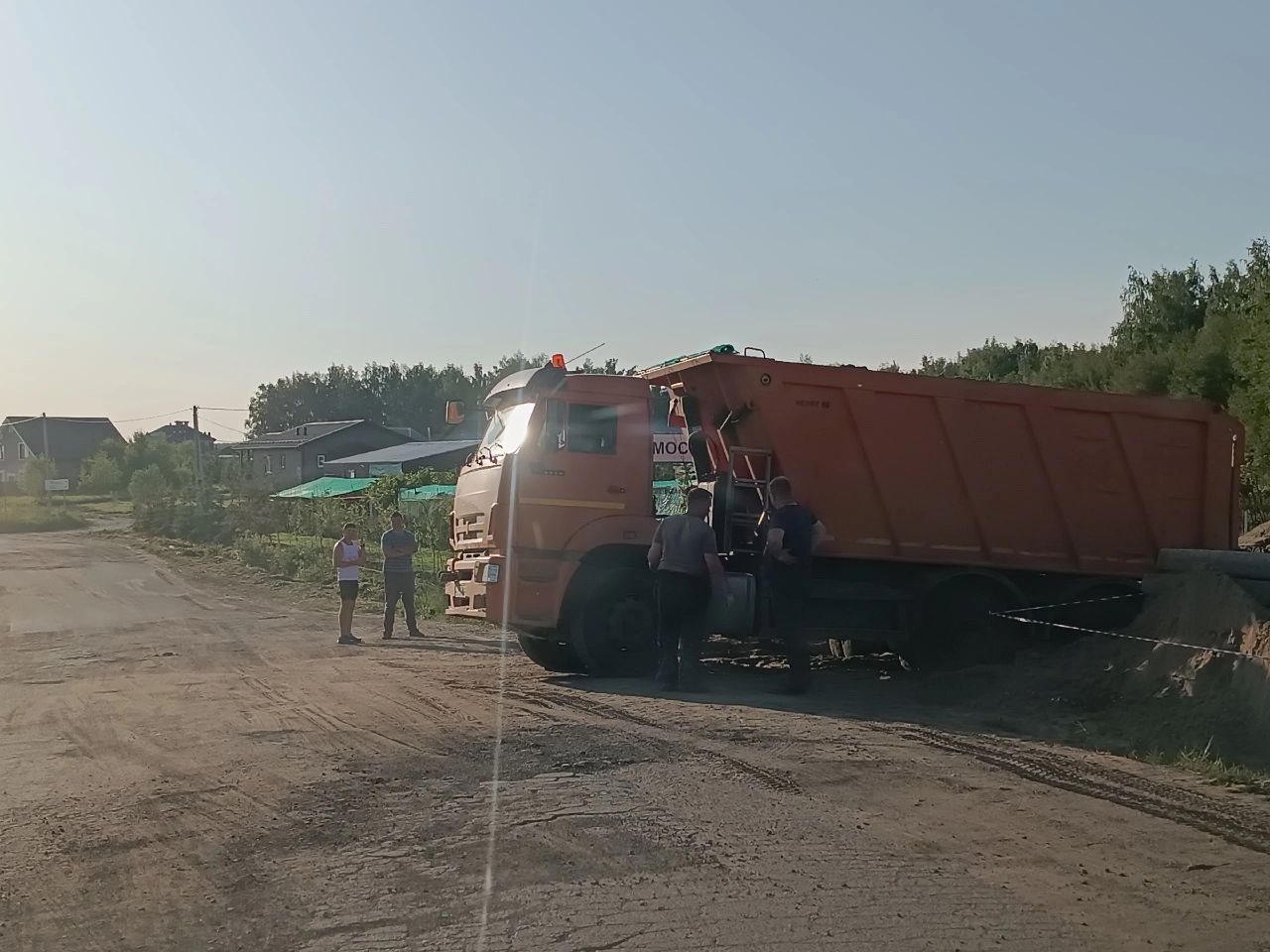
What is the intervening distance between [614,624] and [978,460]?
4000 mm

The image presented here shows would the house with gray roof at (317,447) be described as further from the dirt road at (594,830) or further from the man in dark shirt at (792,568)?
the dirt road at (594,830)

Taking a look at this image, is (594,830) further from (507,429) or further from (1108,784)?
(507,429)

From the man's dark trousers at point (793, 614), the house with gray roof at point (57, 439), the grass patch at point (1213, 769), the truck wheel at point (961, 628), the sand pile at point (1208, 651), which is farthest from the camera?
the house with gray roof at point (57, 439)

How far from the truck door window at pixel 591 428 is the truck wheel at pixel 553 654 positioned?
2161mm

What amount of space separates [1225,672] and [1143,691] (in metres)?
0.68

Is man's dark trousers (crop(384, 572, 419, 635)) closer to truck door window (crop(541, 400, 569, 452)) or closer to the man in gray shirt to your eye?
the man in gray shirt

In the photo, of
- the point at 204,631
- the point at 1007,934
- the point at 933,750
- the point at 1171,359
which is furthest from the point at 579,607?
the point at 1171,359

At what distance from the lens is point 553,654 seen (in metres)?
13.2

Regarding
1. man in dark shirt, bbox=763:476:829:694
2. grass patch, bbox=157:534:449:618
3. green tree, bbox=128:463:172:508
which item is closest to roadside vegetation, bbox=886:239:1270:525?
man in dark shirt, bbox=763:476:829:694

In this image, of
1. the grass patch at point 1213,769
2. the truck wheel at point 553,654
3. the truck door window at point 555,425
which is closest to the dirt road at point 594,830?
the grass patch at point 1213,769

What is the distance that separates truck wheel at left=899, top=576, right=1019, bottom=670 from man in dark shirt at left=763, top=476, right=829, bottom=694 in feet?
5.71

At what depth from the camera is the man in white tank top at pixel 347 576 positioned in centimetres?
1748

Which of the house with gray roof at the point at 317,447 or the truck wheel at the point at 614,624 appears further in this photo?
the house with gray roof at the point at 317,447

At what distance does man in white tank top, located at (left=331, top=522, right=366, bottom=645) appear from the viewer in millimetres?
17484
